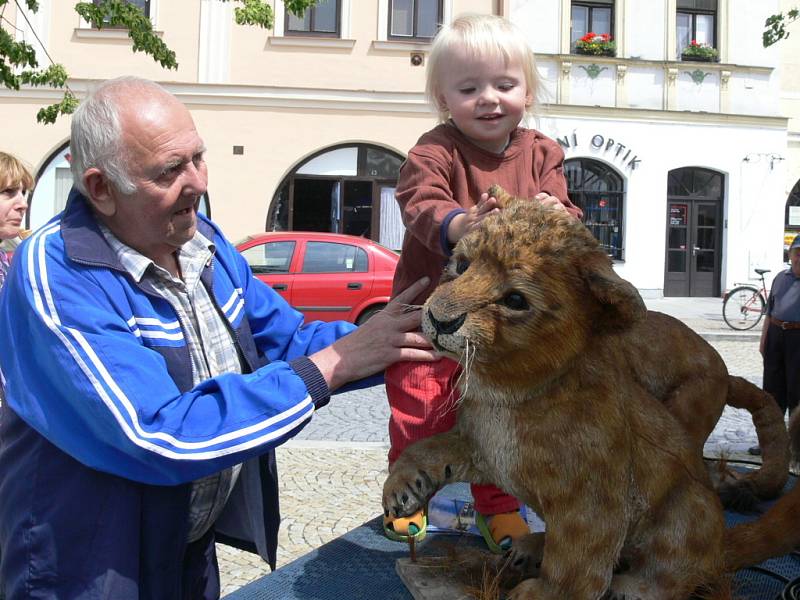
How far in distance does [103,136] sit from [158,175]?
5.0 inches

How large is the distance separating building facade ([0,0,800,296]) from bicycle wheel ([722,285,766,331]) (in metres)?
2.31

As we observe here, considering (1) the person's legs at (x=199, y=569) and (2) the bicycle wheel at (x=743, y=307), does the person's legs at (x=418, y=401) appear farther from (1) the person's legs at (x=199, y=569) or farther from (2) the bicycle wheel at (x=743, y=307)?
(2) the bicycle wheel at (x=743, y=307)

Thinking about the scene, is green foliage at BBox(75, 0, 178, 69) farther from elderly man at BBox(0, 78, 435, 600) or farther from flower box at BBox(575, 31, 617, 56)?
flower box at BBox(575, 31, 617, 56)

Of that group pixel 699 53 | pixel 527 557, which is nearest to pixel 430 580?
pixel 527 557

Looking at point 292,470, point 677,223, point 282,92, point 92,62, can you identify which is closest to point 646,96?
point 677,223

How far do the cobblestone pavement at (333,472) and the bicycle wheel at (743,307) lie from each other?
4854 mm

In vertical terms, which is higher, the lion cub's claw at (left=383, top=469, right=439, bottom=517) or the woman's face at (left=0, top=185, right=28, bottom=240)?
the woman's face at (left=0, top=185, right=28, bottom=240)

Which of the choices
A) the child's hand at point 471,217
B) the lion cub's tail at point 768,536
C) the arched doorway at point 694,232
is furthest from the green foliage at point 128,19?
the arched doorway at point 694,232

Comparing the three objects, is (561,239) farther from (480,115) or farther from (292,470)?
(292,470)

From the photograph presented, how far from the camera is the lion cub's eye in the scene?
1.16 m

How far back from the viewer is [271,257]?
29.2ft

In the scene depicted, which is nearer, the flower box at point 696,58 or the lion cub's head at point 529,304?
the lion cub's head at point 529,304

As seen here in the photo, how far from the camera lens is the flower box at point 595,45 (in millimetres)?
14727

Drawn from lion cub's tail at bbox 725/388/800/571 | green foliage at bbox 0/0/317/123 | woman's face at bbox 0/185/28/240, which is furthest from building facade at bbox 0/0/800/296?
lion cub's tail at bbox 725/388/800/571
